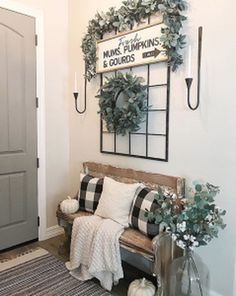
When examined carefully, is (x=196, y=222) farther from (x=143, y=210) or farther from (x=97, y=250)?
(x=97, y=250)

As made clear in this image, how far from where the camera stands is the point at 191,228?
164 cm

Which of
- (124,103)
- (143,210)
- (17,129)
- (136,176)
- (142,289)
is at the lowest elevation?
(142,289)

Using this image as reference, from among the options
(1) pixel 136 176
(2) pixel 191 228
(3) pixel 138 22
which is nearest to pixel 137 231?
(1) pixel 136 176

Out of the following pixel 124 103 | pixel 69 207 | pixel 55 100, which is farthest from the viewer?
pixel 55 100

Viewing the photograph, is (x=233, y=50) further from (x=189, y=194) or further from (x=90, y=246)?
(x=90, y=246)

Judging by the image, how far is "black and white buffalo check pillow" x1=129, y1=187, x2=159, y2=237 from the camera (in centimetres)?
200

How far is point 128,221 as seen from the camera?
7.18 ft

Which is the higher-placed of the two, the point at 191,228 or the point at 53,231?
the point at 191,228

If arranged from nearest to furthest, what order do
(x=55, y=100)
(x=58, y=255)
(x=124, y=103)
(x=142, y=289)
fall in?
(x=142, y=289) → (x=124, y=103) → (x=58, y=255) → (x=55, y=100)

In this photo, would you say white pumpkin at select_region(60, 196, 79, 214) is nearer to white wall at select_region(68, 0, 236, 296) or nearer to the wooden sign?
white wall at select_region(68, 0, 236, 296)

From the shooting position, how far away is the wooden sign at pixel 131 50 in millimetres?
2174

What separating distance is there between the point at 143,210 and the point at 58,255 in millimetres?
1124

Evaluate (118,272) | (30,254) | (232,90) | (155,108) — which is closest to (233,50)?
(232,90)

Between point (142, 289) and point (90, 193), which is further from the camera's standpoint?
point (90, 193)
